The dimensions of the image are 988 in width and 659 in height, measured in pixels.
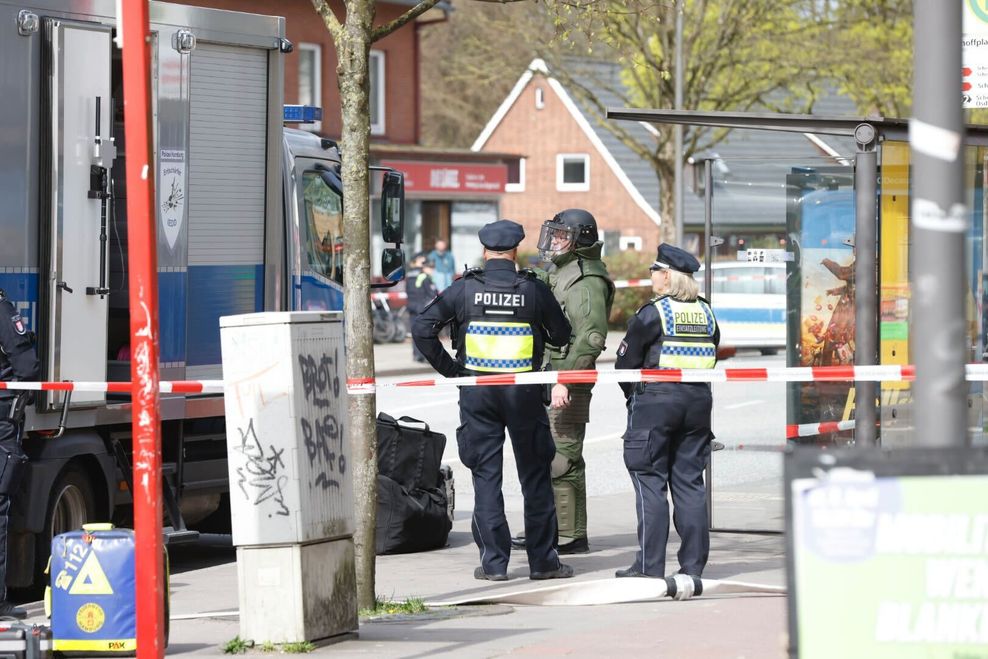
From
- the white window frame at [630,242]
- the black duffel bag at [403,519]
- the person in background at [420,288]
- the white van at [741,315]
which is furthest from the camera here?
the white window frame at [630,242]

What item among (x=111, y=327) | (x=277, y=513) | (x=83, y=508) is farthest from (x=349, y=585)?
(x=111, y=327)

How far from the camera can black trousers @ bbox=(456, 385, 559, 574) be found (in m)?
8.77

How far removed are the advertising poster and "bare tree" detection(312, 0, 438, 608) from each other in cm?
329

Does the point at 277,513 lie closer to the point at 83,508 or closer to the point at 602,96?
the point at 83,508

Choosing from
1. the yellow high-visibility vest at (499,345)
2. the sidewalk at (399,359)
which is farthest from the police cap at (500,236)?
the sidewalk at (399,359)

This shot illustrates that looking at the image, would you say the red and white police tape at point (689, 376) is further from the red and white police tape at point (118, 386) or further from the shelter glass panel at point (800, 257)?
the shelter glass panel at point (800, 257)

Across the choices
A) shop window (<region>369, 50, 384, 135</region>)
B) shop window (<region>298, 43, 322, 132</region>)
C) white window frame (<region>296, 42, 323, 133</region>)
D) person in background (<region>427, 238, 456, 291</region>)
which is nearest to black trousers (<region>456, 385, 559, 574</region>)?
person in background (<region>427, 238, 456, 291</region>)

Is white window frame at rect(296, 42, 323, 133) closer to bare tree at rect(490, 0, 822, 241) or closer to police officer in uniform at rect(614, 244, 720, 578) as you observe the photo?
bare tree at rect(490, 0, 822, 241)

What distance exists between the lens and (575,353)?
9.52 meters

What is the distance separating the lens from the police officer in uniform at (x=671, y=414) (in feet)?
27.1

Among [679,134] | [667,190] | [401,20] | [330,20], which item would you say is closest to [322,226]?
[401,20]

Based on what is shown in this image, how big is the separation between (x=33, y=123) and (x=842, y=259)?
4.62 meters

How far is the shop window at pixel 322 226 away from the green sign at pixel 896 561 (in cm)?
741

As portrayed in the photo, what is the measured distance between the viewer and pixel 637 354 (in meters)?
8.32
